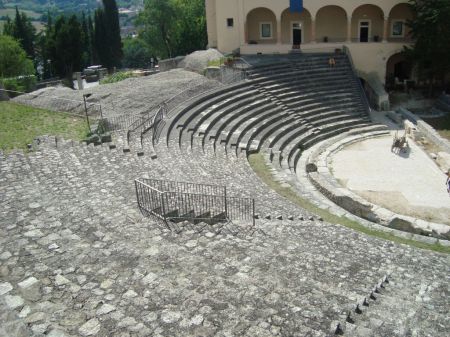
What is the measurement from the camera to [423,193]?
18.0m

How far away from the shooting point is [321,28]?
35.9 m

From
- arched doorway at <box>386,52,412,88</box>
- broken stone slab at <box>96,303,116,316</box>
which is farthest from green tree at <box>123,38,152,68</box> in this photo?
broken stone slab at <box>96,303,116,316</box>

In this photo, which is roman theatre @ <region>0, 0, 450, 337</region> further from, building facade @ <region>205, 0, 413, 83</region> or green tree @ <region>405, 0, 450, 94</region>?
green tree @ <region>405, 0, 450, 94</region>

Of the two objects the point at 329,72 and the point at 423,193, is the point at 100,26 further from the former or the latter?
the point at 423,193

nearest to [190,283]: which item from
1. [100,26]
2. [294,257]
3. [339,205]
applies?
[294,257]

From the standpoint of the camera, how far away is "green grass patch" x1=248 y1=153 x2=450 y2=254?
13602 mm

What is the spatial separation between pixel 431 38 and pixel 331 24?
29.9 feet

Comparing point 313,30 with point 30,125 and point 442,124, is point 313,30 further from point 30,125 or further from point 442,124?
point 30,125

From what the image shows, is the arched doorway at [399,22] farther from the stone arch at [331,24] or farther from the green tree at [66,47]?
the green tree at [66,47]

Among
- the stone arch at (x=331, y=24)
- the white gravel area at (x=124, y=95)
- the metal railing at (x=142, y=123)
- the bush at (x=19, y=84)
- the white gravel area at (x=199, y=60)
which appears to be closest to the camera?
the metal railing at (x=142, y=123)

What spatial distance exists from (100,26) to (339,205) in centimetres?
4653

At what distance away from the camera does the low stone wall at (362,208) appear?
14.8 m

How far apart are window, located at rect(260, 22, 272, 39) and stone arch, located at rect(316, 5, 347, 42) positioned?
150 inches

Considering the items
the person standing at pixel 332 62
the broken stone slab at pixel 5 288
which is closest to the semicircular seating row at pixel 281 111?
the person standing at pixel 332 62
